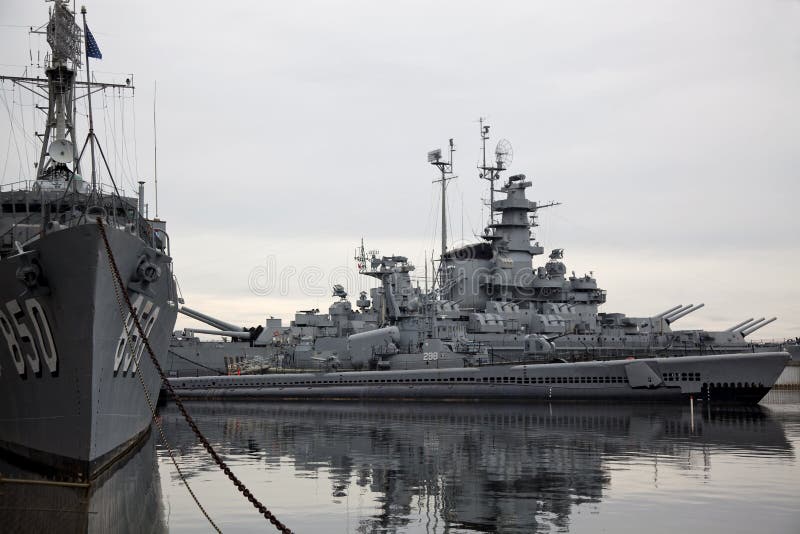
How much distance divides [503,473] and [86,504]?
24.0ft

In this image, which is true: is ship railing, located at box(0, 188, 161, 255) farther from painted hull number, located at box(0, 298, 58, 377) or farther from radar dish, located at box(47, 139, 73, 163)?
painted hull number, located at box(0, 298, 58, 377)

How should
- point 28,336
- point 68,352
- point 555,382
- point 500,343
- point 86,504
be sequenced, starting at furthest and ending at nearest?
point 500,343 → point 555,382 → point 28,336 → point 68,352 → point 86,504

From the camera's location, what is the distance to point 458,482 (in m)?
14.7

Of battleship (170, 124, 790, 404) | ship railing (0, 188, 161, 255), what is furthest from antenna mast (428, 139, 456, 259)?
ship railing (0, 188, 161, 255)

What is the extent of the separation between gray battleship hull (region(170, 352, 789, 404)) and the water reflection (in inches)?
847

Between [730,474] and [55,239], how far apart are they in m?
12.6

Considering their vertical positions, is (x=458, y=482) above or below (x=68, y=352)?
below

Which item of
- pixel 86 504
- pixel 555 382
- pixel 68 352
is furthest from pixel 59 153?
pixel 555 382

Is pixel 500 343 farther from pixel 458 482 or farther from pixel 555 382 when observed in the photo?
pixel 458 482

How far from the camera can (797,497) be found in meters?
13.4

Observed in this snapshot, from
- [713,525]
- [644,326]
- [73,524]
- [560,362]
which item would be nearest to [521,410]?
[560,362]

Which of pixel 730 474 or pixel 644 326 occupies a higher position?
pixel 644 326

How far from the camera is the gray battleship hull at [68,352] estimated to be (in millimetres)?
13516

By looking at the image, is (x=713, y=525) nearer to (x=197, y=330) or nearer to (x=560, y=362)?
(x=560, y=362)
